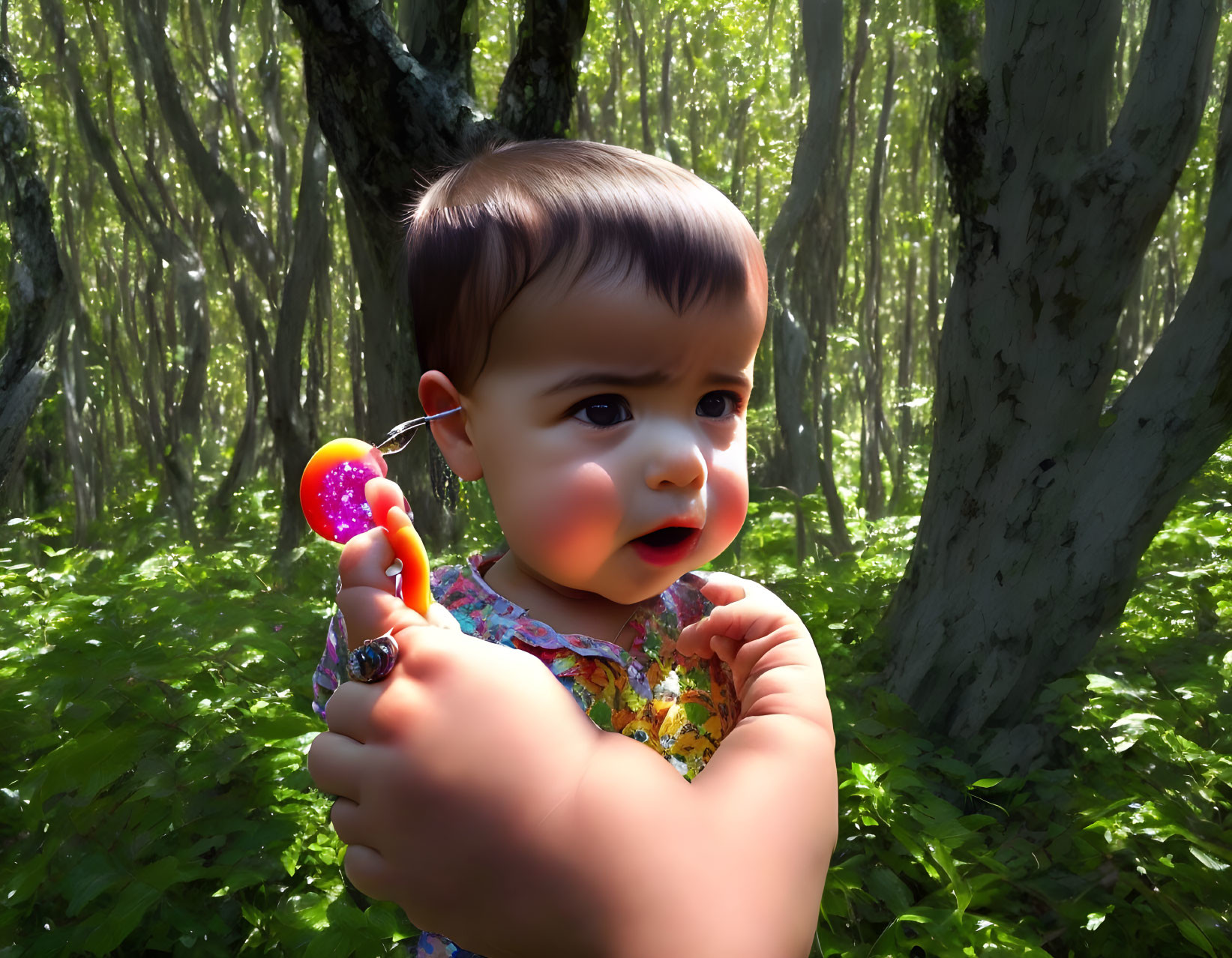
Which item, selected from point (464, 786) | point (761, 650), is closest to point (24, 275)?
point (761, 650)

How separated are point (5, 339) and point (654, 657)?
5450mm

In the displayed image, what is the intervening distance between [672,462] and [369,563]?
0.35 metres

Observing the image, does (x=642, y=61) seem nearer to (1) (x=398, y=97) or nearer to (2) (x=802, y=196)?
(2) (x=802, y=196)

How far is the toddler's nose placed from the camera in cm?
106

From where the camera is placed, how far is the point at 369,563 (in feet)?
3.15

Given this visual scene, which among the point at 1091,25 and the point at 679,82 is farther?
the point at 679,82

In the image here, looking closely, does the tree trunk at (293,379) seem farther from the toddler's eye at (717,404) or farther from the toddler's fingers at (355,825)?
the toddler's fingers at (355,825)

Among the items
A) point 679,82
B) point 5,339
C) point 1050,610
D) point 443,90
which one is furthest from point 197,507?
point 1050,610

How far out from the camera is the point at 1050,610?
296cm

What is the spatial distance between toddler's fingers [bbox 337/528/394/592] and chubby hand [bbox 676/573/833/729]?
0.45 meters

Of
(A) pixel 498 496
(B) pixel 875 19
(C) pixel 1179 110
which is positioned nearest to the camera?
(A) pixel 498 496

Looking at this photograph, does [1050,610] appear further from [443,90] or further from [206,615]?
[206,615]

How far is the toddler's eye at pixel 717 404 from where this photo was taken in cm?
117

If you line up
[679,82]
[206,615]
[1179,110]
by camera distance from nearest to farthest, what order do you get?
1. [1179,110]
2. [206,615]
3. [679,82]
